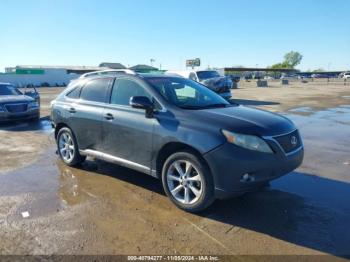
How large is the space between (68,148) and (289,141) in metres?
4.07

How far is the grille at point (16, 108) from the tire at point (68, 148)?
607cm

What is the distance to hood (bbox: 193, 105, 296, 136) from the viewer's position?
171 inches

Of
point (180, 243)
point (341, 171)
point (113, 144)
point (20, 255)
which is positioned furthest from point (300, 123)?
point (20, 255)

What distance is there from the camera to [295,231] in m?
4.07

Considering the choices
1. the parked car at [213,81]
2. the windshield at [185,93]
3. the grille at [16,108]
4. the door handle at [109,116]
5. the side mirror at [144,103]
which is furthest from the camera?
the parked car at [213,81]

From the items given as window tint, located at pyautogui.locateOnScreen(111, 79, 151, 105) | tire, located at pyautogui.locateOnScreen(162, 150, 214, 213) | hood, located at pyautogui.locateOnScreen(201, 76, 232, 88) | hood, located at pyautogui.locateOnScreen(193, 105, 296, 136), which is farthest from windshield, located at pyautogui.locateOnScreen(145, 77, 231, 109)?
hood, located at pyautogui.locateOnScreen(201, 76, 232, 88)

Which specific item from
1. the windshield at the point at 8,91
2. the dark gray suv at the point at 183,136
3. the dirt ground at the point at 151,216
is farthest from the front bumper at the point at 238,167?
the windshield at the point at 8,91

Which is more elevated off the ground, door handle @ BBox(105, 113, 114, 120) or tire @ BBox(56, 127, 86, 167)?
door handle @ BBox(105, 113, 114, 120)

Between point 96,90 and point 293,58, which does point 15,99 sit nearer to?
point 96,90

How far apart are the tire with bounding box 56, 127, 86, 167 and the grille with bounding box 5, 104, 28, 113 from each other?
19.9ft

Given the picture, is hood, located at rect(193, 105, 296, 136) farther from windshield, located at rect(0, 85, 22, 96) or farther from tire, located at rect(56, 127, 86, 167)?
windshield, located at rect(0, 85, 22, 96)

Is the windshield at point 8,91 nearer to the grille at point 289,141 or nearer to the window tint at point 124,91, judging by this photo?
the window tint at point 124,91

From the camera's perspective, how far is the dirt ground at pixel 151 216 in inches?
148

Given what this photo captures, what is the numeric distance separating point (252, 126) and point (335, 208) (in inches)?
62.3
